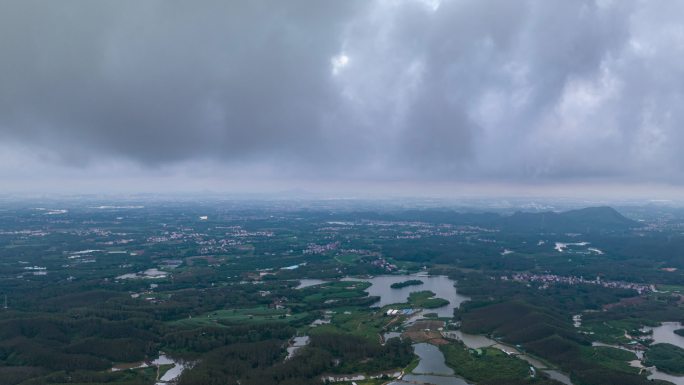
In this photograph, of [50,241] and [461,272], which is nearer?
[461,272]

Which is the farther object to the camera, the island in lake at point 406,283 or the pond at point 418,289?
the island in lake at point 406,283

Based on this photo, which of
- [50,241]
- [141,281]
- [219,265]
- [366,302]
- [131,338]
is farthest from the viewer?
[50,241]

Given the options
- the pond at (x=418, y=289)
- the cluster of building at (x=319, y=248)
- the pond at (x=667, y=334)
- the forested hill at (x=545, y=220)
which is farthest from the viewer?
the forested hill at (x=545, y=220)

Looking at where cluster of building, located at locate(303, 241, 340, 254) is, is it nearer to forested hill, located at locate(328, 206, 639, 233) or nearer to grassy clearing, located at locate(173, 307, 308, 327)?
grassy clearing, located at locate(173, 307, 308, 327)

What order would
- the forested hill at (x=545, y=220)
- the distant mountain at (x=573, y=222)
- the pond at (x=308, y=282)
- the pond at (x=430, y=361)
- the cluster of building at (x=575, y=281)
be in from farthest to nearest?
the forested hill at (x=545, y=220), the distant mountain at (x=573, y=222), the pond at (x=308, y=282), the cluster of building at (x=575, y=281), the pond at (x=430, y=361)

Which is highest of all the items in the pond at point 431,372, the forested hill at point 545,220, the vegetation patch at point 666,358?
the forested hill at point 545,220

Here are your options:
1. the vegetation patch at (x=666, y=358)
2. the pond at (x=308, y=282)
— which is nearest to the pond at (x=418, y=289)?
the pond at (x=308, y=282)

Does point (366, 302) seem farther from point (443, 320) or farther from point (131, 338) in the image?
point (131, 338)

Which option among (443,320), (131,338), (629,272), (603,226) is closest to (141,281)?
(131,338)

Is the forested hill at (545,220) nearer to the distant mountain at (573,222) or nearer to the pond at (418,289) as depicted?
the distant mountain at (573,222)
